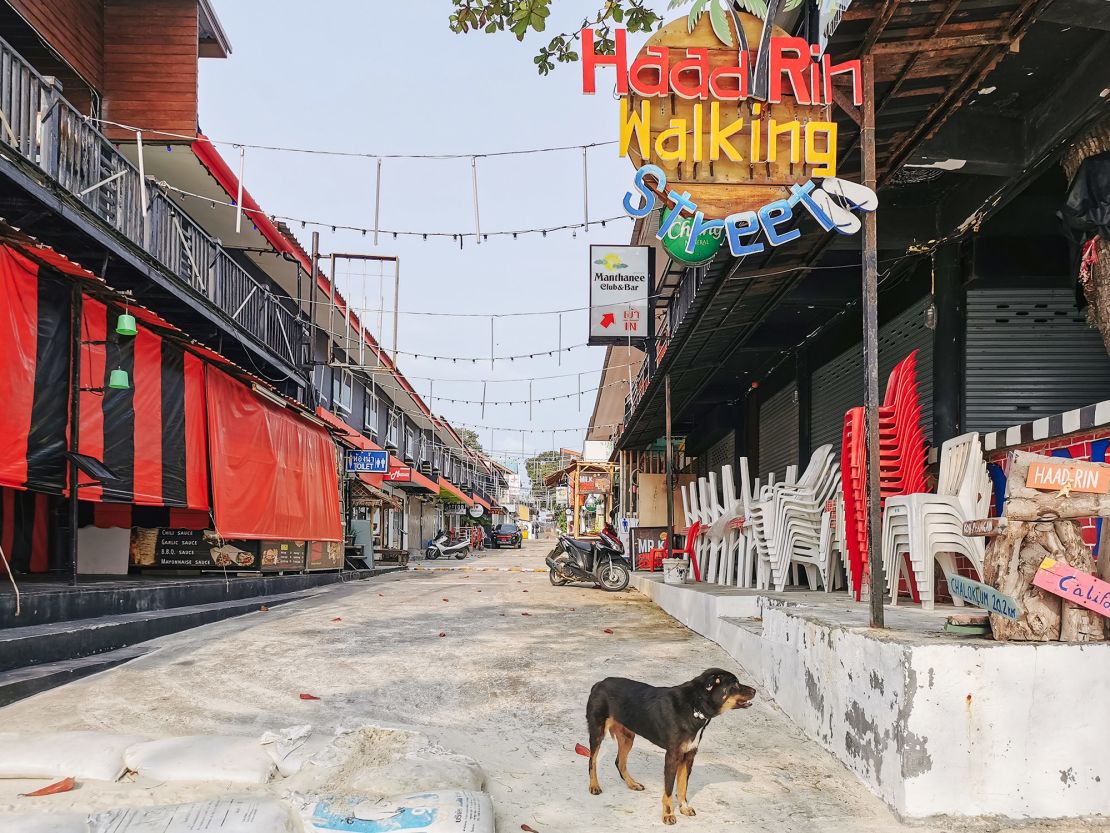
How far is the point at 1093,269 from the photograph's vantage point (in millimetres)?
5395

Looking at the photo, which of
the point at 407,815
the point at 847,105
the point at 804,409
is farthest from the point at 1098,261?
the point at 804,409

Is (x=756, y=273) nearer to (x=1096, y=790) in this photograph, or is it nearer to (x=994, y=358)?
(x=994, y=358)

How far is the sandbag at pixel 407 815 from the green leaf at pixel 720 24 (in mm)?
4393

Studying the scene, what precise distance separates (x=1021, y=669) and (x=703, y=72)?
141 inches

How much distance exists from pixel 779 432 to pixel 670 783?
10.9 m

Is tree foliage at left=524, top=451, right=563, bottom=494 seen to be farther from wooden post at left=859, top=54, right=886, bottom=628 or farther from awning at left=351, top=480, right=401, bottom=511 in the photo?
wooden post at left=859, top=54, right=886, bottom=628

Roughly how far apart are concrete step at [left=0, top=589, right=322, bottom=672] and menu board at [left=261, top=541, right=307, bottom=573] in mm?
3405

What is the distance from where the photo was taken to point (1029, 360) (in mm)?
7129

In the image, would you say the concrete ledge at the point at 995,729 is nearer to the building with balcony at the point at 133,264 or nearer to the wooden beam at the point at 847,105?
the wooden beam at the point at 847,105

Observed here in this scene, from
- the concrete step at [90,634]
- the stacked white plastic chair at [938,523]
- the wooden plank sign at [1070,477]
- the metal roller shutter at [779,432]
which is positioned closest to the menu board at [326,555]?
the concrete step at [90,634]

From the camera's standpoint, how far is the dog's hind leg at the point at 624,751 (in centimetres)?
381

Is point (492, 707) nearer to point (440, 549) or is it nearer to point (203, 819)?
point (203, 819)

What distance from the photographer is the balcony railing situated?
7688 millimetres

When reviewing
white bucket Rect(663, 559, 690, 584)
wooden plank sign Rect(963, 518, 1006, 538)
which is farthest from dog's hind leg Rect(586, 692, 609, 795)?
white bucket Rect(663, 559, 690, 584)
